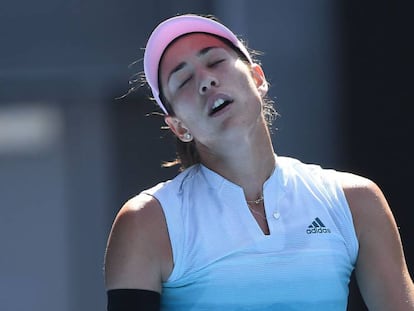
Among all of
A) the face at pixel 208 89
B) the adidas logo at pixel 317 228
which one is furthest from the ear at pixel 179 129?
the adidas logo at pixel 317 228

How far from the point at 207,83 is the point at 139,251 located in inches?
15.6

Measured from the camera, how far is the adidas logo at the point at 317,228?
7.83ft

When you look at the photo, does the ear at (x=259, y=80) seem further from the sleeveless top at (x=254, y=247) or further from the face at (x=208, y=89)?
the sleeveless top at (x=254, y=247)

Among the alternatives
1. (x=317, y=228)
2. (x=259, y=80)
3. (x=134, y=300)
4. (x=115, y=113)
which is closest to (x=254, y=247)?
(x=317, y=228)

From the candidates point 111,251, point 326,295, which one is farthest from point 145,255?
point 326,295

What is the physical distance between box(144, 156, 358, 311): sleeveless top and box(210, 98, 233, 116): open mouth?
16cm

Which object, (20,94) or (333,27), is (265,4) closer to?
(333,27)

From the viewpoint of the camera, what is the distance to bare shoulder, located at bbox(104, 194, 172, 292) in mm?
2279

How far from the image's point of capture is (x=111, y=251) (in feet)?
7.61

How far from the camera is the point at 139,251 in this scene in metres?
2.29

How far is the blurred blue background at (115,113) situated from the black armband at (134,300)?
235cm

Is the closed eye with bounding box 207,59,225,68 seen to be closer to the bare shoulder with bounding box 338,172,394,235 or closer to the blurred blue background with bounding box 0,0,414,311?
the bare shoulder with bounding box 338,172,394,235

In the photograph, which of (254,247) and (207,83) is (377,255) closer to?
(254,247)

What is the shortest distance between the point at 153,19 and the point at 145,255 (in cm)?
245
